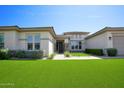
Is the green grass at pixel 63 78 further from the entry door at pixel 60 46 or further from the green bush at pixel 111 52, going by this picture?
the entry door at pixel 60 46

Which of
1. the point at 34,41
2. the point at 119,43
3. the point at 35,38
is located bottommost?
the point at 119,43

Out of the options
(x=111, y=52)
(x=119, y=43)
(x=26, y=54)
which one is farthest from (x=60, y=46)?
(x=26, y=54)

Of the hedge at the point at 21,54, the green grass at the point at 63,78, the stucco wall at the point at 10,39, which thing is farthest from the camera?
the stucco wall at the point at 10,39

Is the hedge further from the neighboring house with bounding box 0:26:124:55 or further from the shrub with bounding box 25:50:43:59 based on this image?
the neighboring house with bounding box 0:26:124:55

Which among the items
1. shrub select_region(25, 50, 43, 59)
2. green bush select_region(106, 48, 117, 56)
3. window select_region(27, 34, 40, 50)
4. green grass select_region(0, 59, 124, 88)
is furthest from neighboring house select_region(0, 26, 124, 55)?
green grass select_region(0, 59, 124, 88)

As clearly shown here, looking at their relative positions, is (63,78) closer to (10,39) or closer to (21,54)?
(21,54)

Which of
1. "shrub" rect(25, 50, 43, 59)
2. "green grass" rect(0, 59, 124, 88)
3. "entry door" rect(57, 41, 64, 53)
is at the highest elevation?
"entry door" rect(57, 41, 64, 53)

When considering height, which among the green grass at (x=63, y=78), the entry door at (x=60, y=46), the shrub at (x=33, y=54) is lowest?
the green grass at (x=63, y=78)

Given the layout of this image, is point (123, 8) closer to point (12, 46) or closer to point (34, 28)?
point (34, 28)

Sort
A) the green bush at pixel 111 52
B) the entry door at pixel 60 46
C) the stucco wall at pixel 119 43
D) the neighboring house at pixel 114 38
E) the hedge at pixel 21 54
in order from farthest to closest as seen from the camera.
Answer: the entry door at pixel 60 46, the stucco wall at pixel 119 43, the neighboring house at pixel 114 38, the green bush at pixel 111 52, the hedge at pixel 21 54

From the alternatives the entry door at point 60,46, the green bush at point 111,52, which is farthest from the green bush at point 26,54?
the entry door at point 60,46

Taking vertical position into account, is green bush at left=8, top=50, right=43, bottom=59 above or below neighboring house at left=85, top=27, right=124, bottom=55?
below

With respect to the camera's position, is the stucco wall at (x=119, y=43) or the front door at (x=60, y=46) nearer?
the stucco wall at (x=119, y=43)

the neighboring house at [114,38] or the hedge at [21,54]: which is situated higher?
the neighboring house at [114,38]
